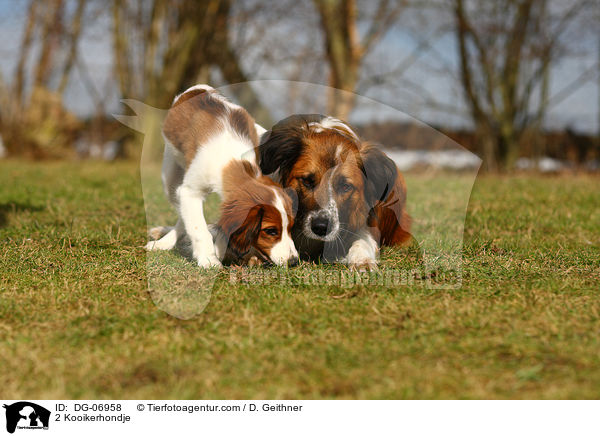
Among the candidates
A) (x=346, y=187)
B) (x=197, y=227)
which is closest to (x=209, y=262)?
(x=197, y=227)

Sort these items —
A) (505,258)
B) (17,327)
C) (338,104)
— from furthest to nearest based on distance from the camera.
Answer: (338,104) → (505,258) → (17,327)

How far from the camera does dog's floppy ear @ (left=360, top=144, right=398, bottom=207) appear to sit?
13.6ft

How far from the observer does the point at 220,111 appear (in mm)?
4312

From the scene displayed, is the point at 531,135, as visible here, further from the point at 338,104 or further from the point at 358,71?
the point at 338,104

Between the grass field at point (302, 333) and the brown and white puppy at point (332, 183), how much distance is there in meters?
0.26

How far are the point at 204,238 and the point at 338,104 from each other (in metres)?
2.25

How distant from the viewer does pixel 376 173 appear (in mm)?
4207

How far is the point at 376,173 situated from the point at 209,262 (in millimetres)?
1274

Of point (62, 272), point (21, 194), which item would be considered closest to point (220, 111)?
point (62, 272)
